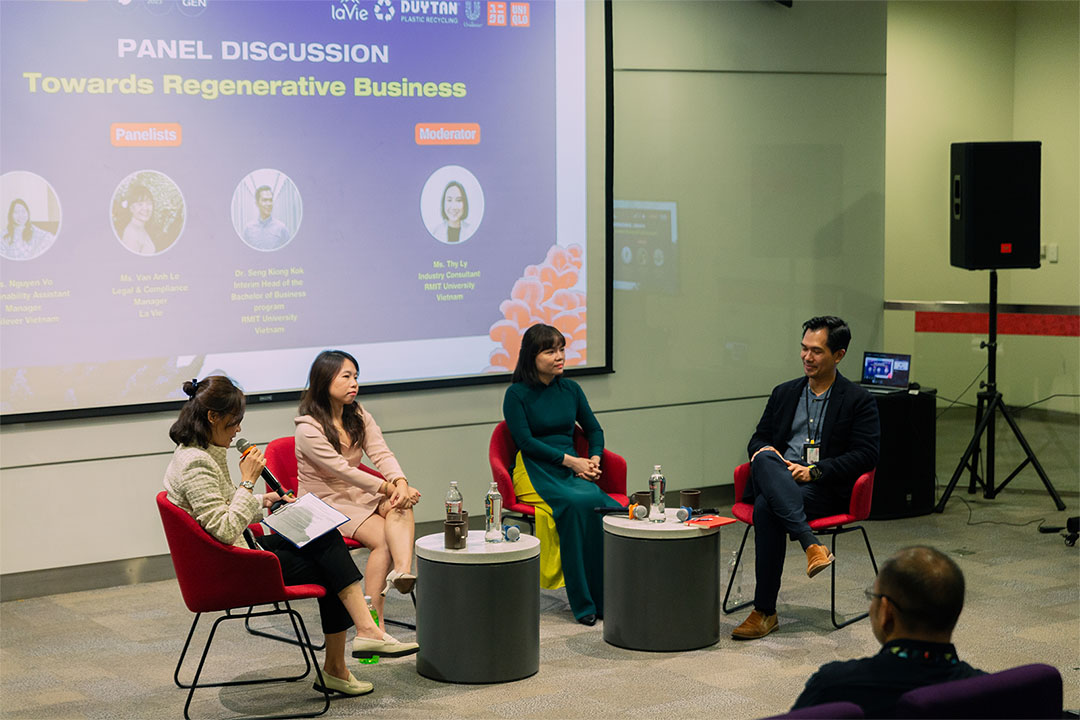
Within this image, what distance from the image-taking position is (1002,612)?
17.7ft

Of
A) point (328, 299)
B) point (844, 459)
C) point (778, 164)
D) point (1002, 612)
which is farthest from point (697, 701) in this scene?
point (778, 164)

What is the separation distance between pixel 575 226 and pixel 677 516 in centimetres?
234

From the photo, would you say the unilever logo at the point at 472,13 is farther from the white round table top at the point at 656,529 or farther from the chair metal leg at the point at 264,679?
the chair metal leg at the point at 264,679

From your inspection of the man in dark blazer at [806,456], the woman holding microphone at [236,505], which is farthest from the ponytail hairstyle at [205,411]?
the man in dark blazer at [806,456]

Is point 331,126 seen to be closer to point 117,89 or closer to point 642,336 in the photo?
point 117,89

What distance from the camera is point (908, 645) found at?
2.36 meters

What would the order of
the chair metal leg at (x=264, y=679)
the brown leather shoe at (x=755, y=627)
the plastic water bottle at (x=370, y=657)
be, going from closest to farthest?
the chair metal leg at (x=264, y=679)
the plastic water bottle at (x=370, y=657)
the brown leather shoe at (x=755, y=627)

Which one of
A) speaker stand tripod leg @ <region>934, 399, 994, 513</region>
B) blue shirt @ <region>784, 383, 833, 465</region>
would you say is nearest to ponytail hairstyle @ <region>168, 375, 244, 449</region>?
blue shirt @ <region>784, 383, 833, 465</region>

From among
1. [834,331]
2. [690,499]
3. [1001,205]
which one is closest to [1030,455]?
[1001,205]

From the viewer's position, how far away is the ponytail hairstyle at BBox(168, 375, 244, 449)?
412cm

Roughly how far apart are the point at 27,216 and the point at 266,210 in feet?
3.49

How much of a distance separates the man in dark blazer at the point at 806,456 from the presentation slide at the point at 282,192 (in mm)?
1811

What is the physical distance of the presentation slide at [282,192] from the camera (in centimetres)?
565

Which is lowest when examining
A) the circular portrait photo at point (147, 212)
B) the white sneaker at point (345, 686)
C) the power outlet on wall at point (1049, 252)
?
the white sneaker at point (345, 686)
